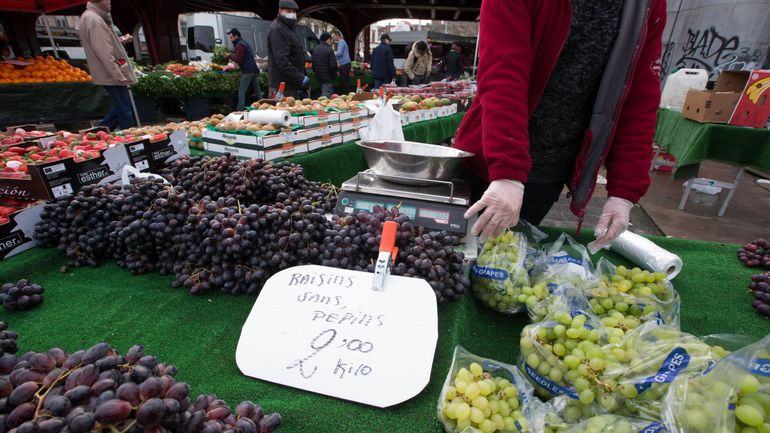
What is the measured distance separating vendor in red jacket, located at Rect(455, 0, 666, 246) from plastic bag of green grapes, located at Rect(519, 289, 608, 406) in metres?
0.35

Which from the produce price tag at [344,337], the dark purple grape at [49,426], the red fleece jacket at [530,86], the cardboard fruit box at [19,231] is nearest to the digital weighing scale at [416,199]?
the red fleece jacket at [530,86]

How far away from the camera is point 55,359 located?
0.63 metres

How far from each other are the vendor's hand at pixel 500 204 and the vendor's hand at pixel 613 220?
0.48 metres

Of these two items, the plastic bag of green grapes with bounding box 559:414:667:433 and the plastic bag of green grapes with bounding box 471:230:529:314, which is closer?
the plastic bag of green grapes with bounding box 559:414:667:433

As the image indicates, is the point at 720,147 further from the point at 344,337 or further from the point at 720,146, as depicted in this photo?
the point at 344,337

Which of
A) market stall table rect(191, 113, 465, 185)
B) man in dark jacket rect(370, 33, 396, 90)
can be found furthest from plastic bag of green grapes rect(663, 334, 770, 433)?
man in dark jacket rect(370, 33, 396, 90)

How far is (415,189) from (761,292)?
1.34m

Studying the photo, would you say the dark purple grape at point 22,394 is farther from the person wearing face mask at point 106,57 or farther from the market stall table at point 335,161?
the person wearing face mask at point 106,57

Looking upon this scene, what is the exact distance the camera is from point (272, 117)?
2.41m

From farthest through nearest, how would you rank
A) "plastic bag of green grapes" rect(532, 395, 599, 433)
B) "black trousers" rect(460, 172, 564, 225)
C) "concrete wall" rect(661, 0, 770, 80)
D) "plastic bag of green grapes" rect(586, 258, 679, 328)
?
1. "concrete wall" rect(661, 0, 770, 80)
2. "black trousers" rect(460, 172, 564, 225)
3. "plastic bag of green grapes" rect(586, 258, 679, 328)
4. "plastic bag of green grapes" rect(532, 395, 599, 433)

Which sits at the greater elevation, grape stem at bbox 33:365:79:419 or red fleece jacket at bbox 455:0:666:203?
red fleece jacket at bbox 455:0:666:203

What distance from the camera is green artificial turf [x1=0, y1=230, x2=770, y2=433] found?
79 cm

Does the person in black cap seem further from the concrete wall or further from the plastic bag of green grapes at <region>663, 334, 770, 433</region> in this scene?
the concrete wall

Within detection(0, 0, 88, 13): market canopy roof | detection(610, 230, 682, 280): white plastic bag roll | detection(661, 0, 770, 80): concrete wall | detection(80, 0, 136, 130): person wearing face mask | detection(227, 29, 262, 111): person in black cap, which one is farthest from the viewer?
detection(227, 29, 262, 111): person in black cap
